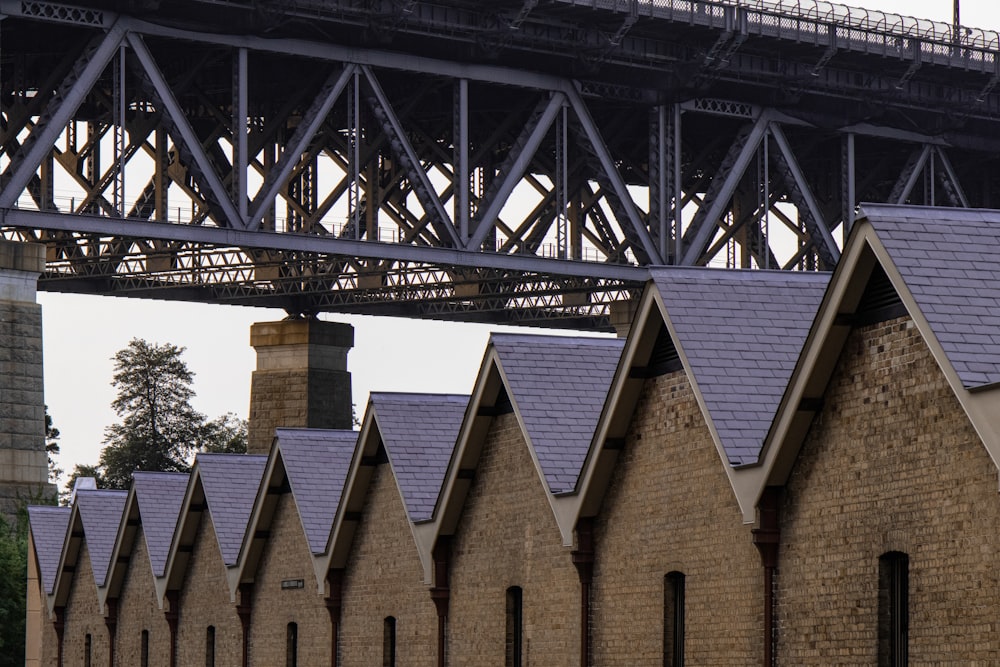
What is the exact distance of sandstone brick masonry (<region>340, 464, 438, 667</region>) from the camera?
117 ft

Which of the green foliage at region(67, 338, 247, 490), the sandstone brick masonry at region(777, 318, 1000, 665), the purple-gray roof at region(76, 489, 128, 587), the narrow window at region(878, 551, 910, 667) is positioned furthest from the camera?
the green foliage at region(67, 338, 247, 490)

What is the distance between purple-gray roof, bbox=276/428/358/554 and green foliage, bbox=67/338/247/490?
91001 millimetres

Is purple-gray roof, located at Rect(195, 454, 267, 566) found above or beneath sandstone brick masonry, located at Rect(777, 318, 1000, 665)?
above

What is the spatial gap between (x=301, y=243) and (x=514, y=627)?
32347 mm

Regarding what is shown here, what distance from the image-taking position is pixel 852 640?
74.0 ft

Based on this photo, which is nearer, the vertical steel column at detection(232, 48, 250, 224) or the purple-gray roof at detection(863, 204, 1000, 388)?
the purple-gray roof at detection(863, 204, 1000, 388)

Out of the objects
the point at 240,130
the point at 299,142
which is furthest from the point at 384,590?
the point at 299,142

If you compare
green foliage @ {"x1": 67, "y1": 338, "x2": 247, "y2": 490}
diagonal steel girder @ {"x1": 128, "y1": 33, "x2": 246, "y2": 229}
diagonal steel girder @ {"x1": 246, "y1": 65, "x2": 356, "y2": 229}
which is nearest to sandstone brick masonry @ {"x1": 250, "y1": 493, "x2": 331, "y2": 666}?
diagonal steel girder @ {"x1": 128, "y1": 33, "x2": 246, "y2": 229}

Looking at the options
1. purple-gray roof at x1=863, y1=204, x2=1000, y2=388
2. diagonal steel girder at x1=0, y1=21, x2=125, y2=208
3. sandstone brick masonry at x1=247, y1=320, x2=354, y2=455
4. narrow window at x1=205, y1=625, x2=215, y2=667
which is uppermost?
diagonal steel girder at x1=0, y1=21, x2=125, y2=208

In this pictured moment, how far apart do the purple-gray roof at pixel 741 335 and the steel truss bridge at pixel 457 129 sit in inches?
1376

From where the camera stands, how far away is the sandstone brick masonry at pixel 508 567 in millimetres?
30203

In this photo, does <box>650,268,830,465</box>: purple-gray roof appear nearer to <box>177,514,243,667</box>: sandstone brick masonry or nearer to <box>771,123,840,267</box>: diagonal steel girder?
<box>177,514,243,667</box>: sandstone brick masonry

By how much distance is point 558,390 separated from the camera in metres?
31.4

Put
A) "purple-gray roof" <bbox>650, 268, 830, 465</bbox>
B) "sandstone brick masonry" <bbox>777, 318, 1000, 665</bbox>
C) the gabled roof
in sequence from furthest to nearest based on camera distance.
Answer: "purple-gray roof" <bbox>650, 268, 830, 465</bbox>, "sandstone brick masonry" <bbox>777, 318, 1000, 665</bbox>, the gabled roof
